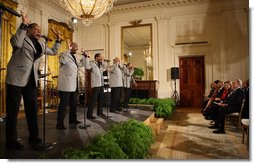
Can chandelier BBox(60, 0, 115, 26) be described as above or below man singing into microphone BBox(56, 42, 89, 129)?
above

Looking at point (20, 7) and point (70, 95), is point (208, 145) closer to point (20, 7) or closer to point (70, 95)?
point (70, 95)

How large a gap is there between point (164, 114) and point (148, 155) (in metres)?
2.53

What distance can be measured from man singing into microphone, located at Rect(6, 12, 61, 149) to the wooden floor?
1392 mm

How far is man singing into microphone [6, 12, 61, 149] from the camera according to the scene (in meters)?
1.72

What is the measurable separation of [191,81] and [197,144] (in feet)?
13.9

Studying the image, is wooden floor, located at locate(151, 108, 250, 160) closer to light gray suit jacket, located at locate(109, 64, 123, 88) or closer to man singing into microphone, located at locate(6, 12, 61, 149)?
light gray suit jacket, located at locate(109, 64, 123, 88)

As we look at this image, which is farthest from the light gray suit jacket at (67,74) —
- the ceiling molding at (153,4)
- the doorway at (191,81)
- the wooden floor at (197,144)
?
the ceiling molding at (153,4)

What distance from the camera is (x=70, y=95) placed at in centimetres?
278

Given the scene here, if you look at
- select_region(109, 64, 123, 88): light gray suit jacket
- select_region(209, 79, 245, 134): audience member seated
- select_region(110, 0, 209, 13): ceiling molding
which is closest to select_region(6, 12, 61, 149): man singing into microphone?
select_region(109, 64, 123, 88): light gray suit jacket

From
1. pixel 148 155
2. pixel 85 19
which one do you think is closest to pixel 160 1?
pixel 85 19

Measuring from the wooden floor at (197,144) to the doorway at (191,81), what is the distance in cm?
282

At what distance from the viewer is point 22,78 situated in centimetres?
175

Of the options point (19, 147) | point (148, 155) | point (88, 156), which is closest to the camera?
point (88, 156)

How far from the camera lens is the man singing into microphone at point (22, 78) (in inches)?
67.9
